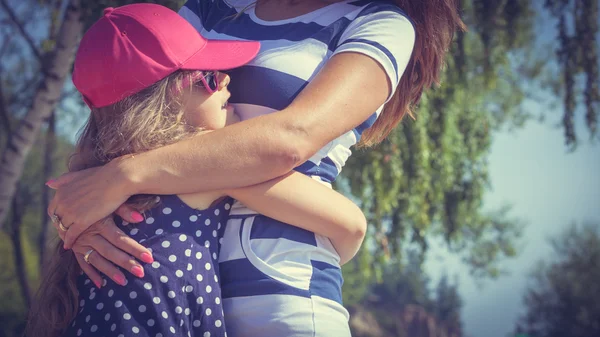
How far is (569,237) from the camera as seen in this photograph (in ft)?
87.9

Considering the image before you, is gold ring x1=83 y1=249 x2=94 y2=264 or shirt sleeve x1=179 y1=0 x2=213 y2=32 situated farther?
shirt sleeve x1=179 y1=0 x2=213 y2=32

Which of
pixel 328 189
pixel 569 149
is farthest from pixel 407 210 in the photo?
pixel 328 189

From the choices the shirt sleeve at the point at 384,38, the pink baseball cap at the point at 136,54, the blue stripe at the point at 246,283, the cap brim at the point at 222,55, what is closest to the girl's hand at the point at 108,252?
the blue stripe at the point at 246,283

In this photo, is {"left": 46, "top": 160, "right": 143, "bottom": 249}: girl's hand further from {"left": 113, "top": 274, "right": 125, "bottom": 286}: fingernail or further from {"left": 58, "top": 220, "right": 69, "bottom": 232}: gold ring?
{"left": 113, "top": 274, "right": 125, "bottom": 286}: fingernail

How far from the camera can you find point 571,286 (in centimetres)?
2689

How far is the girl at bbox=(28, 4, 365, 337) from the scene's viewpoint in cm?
120

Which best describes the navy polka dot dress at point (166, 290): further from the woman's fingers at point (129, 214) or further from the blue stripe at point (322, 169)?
the blue stripe at point (322, 169)

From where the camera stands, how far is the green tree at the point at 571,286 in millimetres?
26375

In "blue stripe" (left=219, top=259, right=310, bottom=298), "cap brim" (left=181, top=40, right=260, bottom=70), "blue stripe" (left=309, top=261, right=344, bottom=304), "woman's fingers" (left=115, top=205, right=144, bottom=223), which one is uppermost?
"cap brim" (left=181, top=40, right=260, bottom=70)

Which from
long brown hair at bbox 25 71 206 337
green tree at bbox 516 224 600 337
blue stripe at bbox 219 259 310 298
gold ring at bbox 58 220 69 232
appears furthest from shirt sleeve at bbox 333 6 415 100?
green tree at bbox 516 224 600 337

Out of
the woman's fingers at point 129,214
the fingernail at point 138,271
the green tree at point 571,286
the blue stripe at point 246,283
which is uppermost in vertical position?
the green tree at point 571,286

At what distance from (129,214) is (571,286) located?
29.0 meters

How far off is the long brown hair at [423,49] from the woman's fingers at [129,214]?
0.77 m

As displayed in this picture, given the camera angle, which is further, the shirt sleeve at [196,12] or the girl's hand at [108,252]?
the shirt sleeve at [196,12]
